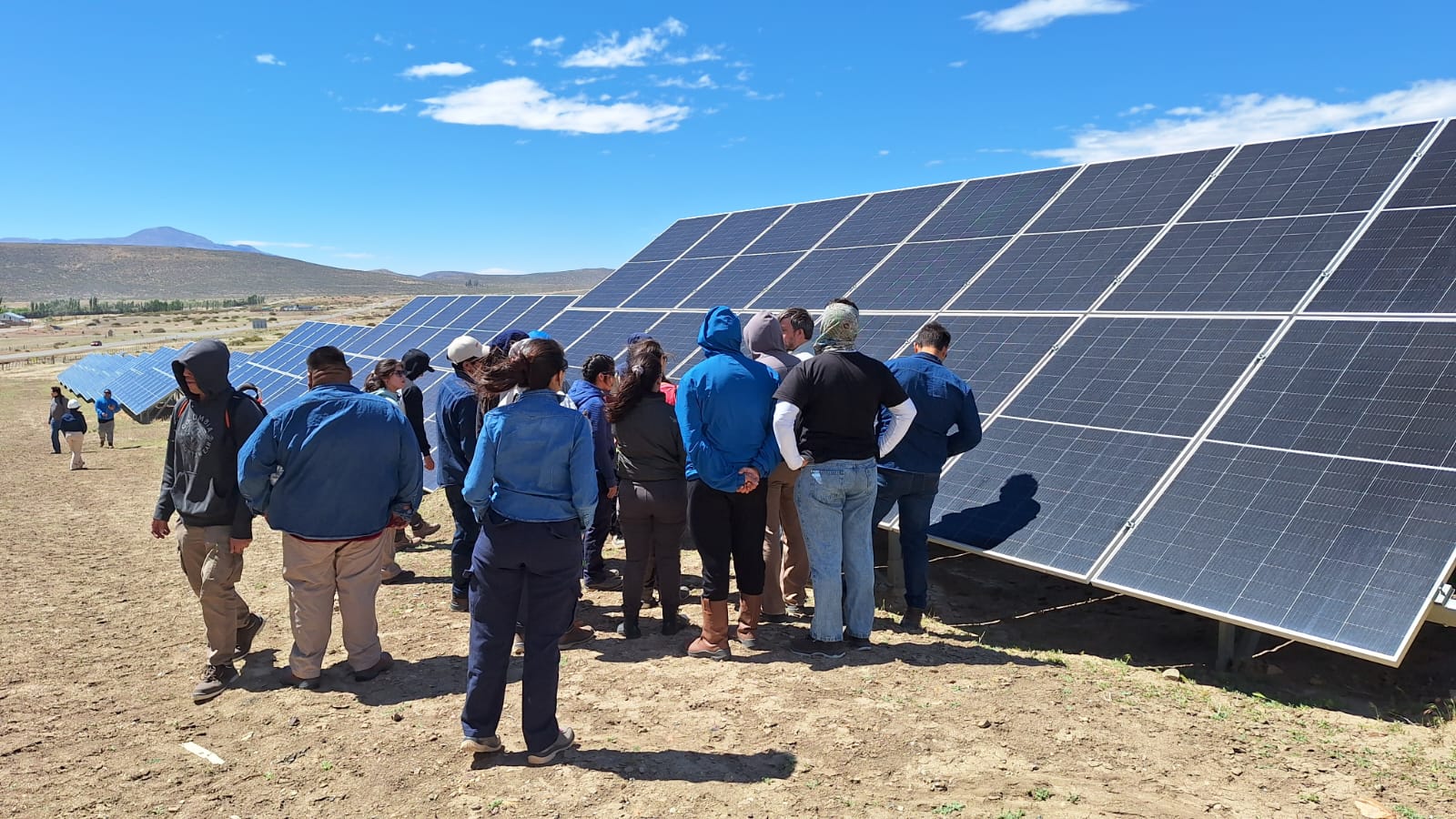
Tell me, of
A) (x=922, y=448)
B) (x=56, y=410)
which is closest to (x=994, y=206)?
(x=922, y=448)

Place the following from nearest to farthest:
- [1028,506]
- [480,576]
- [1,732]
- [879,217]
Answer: [480,576] → [1,732] → [1028,506] → [879,217]

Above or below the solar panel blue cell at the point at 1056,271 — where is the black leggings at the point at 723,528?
below

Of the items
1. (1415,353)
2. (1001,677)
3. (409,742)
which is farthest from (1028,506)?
(409,742)

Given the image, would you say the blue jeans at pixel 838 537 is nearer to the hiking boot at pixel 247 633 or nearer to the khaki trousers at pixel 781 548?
the khaki trousers at pixel 781 548

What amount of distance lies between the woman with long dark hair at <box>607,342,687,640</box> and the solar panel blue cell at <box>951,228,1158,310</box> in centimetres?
450

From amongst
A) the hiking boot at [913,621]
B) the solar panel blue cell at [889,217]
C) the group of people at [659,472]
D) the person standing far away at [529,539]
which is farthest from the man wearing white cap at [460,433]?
the solar panel blue cell at [889,217]

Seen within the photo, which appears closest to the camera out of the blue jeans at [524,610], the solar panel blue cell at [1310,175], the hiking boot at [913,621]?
the blue jeans at [524,610]

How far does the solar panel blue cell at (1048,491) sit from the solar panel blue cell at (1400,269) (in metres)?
1.99

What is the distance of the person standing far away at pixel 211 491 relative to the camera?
5.88m

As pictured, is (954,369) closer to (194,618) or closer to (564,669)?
(564,669)

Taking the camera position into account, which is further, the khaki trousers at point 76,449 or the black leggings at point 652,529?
the khaki trousers at point 76,449

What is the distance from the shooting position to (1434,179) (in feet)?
25.0

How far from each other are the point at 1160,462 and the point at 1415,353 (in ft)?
5.99

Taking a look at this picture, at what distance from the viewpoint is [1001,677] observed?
5590 mm
